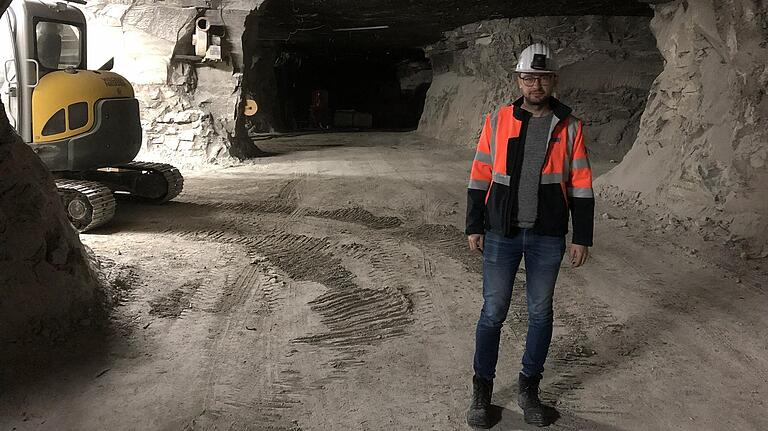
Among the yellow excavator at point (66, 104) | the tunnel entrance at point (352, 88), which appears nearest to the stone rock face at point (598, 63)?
the tunnel entrance at point (352, 88)

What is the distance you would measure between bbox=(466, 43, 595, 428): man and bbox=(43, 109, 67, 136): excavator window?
5.19 m

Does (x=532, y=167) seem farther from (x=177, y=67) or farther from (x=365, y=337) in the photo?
(x=177, y=67)

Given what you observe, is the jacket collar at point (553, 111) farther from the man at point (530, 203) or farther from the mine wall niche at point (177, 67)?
the mine wall niche at point (177, 67)

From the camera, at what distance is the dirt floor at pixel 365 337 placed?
2908 millimetres

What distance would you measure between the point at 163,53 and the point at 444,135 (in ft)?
27.3

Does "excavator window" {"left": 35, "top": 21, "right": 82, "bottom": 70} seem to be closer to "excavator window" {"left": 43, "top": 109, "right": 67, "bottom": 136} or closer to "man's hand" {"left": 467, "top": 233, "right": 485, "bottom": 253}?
"excavator window" {"left": 43, "top": 109, "right": 67, "bottom": 136}

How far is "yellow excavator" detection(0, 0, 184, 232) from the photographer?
236 inches

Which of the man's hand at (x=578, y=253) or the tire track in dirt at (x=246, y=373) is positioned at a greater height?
the man's hand at (x=578, y=253)

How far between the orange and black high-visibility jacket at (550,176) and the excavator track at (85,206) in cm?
463

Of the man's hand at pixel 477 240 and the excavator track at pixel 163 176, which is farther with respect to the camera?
the excavator track at pixel 163 176

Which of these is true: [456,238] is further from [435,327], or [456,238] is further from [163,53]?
[163,53]

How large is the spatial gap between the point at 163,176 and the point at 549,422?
5.86 metres

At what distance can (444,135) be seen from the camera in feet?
55.9

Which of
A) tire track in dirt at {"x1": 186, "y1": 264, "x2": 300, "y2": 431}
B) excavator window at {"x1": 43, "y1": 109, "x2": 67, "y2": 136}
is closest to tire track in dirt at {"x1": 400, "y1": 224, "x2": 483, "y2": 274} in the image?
tire track in dirt at {"x1": 186, "y1": 264, "x2": 300, "y2": 431}
